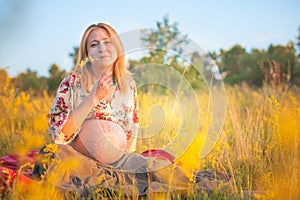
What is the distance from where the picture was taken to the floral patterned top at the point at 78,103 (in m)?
2.88

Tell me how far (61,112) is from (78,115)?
25cm

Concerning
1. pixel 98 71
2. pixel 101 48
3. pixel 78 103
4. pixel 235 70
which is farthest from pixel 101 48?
pixel 235 70

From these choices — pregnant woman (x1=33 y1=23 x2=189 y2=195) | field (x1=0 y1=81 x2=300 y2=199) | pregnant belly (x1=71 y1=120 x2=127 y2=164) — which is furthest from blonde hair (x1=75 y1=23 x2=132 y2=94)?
field (x1=0 y1=81 x2=300 y2=199)

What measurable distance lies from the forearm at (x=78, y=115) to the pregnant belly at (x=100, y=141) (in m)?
0.11

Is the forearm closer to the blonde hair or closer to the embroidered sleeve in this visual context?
the embroidered sleeve

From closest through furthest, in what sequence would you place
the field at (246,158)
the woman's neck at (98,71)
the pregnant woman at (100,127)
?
the field at (246,158)
the pregnant woman at (100,127)
the woman's neck at (98,71)

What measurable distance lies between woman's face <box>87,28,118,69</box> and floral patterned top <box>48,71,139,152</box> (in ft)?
0.76

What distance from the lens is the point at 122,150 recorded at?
3.03 meters

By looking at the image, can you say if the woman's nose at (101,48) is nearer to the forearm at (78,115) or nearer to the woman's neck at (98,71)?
the woman's neck at (98,71)

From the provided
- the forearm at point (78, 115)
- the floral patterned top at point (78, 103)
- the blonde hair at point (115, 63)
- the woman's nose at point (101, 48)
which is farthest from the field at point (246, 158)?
the woman's nose at point (101, 48)

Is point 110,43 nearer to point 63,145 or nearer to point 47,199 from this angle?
point 63,145

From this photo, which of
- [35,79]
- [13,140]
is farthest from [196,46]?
[35,79]

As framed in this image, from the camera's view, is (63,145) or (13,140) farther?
(13,140)

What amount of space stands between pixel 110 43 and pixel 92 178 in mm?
1153
